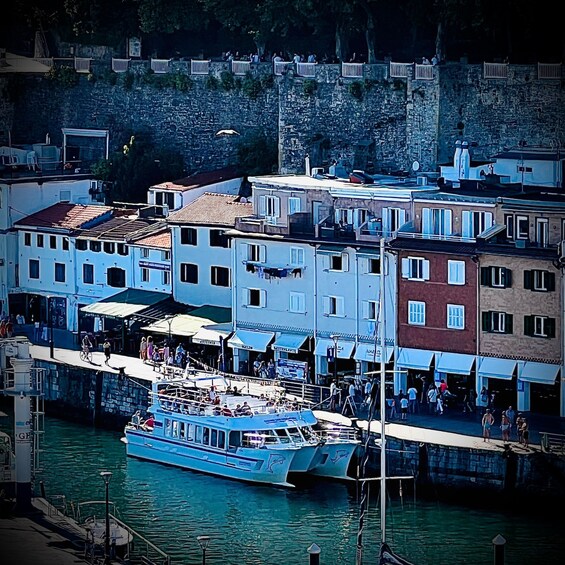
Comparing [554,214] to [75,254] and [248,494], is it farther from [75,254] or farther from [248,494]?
[75,254]

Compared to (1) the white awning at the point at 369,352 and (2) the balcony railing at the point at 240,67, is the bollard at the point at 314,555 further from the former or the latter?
(2) the balcony railing at the point at 240,67

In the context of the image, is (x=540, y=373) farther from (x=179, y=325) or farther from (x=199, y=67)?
(x=199, y=67)

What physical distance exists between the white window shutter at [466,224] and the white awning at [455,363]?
3969mm

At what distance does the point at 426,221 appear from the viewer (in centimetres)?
8594

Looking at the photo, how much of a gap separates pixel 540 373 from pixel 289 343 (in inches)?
367

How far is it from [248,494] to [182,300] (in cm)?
1612

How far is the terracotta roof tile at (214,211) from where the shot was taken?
92625mm

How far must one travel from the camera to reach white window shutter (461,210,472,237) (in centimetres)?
8500

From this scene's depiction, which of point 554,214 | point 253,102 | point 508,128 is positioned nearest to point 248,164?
point 253,102

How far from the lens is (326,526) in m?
75.2

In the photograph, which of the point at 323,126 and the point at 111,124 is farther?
the point at 111,124

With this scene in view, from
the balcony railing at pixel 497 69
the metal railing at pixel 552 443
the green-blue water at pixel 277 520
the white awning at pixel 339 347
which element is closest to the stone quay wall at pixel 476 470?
the metal railing at pixel 552 443

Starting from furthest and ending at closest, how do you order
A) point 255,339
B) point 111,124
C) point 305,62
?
1. point 111,124
2. point 305,62
3. point 255,339

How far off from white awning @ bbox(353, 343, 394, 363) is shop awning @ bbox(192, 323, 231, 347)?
554cm
